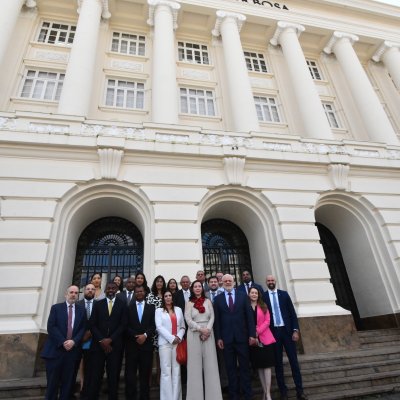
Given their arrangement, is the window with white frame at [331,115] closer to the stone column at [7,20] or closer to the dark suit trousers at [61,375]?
the dark suit trousers at [61,375]

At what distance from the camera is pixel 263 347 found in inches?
197

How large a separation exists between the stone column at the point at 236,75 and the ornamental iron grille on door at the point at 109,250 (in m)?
6.24

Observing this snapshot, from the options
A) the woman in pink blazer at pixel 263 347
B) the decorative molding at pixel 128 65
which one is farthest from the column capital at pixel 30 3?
the woman in pink blazer at pixel 263 347

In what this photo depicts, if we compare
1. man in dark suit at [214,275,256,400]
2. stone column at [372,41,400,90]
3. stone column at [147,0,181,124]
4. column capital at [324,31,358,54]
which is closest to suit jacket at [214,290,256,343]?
man in dark suit at [214,275,256,400]

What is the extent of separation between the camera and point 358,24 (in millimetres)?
18219

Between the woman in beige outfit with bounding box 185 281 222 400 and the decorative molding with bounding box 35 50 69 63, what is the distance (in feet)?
46.0

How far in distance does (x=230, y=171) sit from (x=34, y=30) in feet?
44.0

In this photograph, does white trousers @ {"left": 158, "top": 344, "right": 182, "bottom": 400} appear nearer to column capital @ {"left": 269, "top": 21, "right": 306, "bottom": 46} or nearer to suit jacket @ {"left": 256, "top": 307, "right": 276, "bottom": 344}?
suit jacket @ {"left": 256, "top": 307, "right": 276, "bottom": 344}

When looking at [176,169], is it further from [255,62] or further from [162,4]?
[255,62]

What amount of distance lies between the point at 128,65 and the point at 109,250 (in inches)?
389

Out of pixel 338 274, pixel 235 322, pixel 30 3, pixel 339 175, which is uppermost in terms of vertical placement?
pixel 30 3

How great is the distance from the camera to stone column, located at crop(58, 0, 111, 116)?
35.6ft

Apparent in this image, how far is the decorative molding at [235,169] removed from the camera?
30.3ft

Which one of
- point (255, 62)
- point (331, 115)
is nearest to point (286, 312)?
point (331, 115)
